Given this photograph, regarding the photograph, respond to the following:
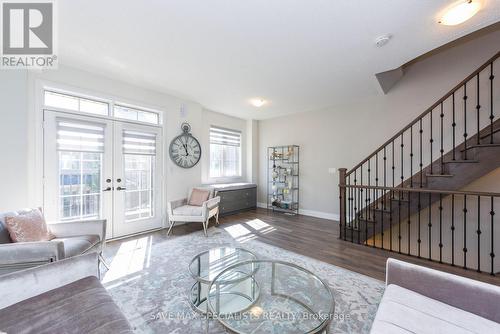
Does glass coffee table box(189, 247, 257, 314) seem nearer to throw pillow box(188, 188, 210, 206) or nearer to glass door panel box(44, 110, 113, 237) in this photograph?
throw pillow box(188, 188, 210, 206)

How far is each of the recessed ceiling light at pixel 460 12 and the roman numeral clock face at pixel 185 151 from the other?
4054 millimetres

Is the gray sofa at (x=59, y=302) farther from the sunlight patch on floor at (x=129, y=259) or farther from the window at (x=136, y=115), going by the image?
the window at (x=136, y=115)

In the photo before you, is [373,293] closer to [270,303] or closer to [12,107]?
[270,303]

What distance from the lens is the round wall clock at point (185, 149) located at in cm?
415

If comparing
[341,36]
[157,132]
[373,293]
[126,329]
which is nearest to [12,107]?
[157,132]

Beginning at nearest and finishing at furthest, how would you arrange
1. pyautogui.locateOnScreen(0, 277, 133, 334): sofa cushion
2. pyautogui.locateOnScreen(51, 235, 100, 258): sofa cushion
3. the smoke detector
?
1. pyautogui.locateOnScreen(0, 277, 133, 334): sofa cushion
2. pyautogui.locateOnScreen(51, 235, 100, 258): sofa cushion
3. the smoke detector

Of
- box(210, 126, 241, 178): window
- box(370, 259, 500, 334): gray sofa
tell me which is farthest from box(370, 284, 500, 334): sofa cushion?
box(210, 126, 241, 178): window

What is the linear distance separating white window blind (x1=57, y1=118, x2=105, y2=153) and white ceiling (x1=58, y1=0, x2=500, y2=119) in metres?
0.83

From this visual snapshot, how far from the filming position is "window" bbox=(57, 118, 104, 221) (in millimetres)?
2943

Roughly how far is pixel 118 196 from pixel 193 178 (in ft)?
4.84

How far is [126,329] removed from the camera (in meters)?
1.07

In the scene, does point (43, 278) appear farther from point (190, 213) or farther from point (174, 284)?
point (190, 213)

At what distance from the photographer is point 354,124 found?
177 inches

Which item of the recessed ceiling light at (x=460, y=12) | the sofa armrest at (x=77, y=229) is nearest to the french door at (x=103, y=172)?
the sofa armrest at (x=77, y=229)
